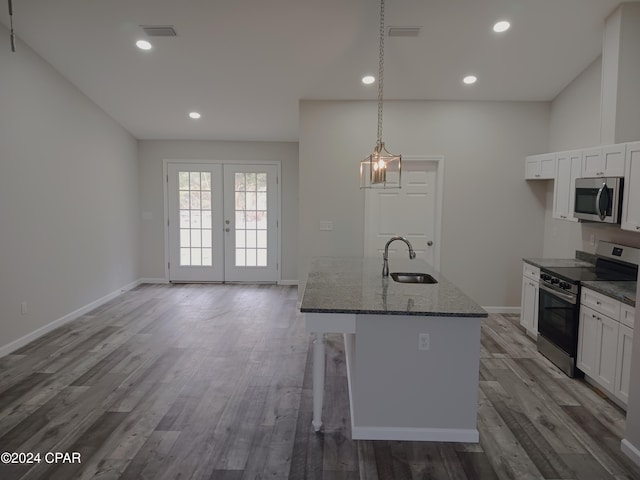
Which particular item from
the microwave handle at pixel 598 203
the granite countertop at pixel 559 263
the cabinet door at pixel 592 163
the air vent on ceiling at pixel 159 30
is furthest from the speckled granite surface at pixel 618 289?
the air vent on ceiling at pixel 159 30

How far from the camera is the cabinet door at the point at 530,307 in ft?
14.6

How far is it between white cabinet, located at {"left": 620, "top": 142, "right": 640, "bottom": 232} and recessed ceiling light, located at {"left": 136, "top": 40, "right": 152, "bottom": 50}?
437 centimetres

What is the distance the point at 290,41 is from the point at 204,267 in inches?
172

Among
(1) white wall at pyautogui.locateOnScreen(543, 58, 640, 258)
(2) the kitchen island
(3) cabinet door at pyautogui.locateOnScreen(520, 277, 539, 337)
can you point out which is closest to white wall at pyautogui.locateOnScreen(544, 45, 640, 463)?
(1) white wall at pyautogui.locateOnScreen(543, 58, 640, 258)

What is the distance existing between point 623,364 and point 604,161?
1.73 metres

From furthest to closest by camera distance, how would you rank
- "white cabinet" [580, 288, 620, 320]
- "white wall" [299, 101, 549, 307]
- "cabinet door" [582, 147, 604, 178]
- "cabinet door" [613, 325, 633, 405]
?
1. "white wall" [299, 101, 549, 307]
2. "cabinet door" [582, 147, 604, 178]
3. "white cabinet" [580, 288, 620, 320]
4. "cabinet door" [613, 325, 633, 405]

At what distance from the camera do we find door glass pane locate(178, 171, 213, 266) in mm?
7301

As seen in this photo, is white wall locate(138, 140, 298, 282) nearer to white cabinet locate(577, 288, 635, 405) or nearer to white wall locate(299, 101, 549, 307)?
white wall locate(299, 101, 549, 307)

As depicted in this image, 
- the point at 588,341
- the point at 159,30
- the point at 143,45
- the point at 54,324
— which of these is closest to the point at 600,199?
the point at 588,341

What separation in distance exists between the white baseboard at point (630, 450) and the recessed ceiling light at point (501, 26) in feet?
11.2

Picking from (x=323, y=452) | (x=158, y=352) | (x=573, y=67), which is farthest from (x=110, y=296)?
(x=573, y=67)

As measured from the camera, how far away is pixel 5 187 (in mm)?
4016

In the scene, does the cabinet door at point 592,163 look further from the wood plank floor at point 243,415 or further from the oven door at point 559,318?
the wood plank floor at point 243,415

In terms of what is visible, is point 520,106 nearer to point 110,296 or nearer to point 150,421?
point 150,421
